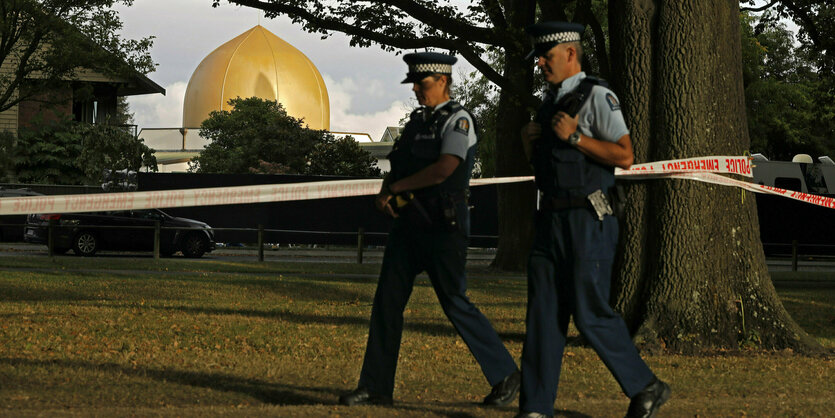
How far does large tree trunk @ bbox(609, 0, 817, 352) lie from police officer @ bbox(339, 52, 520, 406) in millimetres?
3322

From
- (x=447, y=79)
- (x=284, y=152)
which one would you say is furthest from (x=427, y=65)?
(x=284, y=152)

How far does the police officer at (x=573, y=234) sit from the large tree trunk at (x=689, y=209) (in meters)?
3.58

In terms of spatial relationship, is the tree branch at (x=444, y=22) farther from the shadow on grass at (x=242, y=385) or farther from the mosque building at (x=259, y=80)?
the mosque building at (x=259, y=80)

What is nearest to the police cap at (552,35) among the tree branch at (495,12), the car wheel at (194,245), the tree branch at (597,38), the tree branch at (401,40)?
the tree branch at (597,38)

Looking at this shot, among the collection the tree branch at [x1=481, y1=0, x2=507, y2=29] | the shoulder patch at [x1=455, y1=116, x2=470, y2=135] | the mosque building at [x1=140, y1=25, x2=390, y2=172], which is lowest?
the shoulder patch at [x1=455, y1=116, x2=470, y2=135]

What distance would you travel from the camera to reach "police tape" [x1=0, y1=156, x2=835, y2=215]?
6.30m

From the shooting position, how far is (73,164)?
40188 millimetres

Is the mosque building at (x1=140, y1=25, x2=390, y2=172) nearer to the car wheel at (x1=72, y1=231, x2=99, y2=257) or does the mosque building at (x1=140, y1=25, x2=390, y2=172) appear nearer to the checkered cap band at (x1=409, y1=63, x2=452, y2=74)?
the car wheel at (x1=72, y1=231, x2=99, y2=257)

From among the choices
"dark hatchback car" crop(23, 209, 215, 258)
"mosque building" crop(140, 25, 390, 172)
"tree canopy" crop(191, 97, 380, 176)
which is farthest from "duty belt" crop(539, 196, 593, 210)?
"mosque building" crop(140, 25, 390, 172)

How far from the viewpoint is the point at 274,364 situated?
7535 millimetres

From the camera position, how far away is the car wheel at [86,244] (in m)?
24.7

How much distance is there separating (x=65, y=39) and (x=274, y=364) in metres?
26.3

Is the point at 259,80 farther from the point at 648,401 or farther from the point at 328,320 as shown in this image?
the point at 648,401

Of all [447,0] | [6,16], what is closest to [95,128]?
[6,16]
